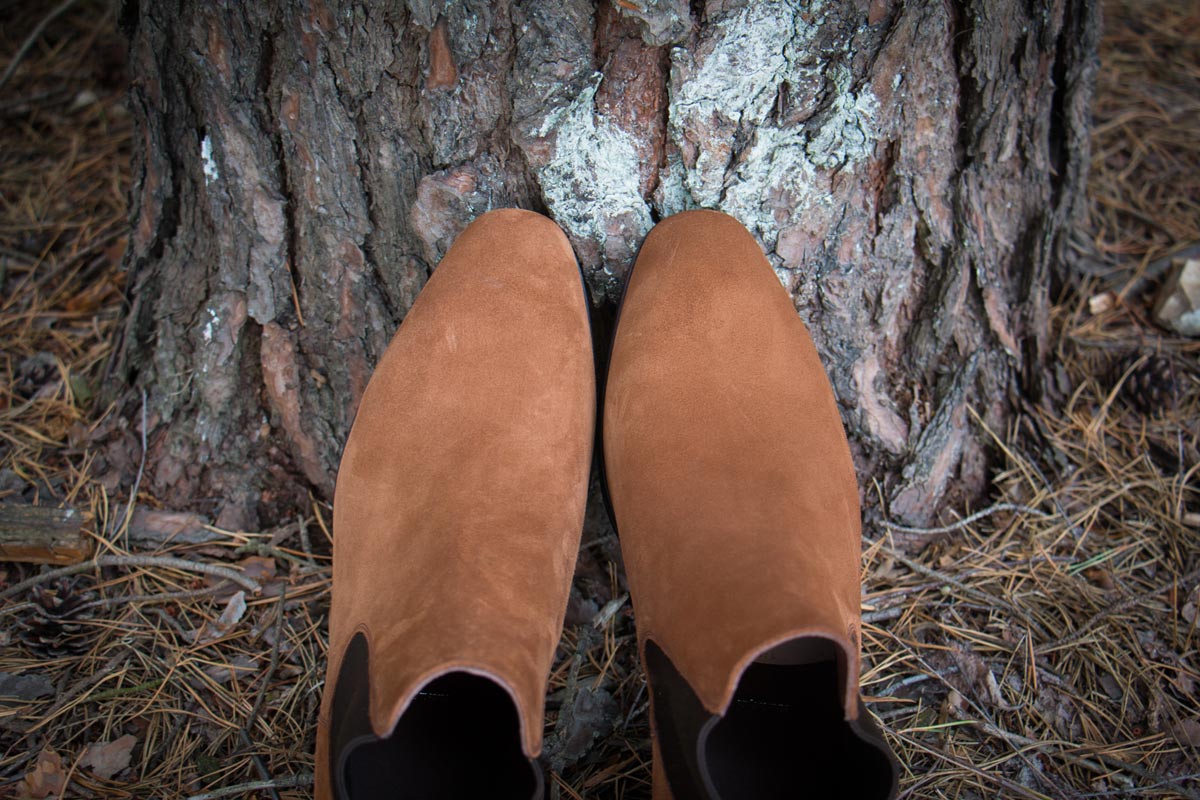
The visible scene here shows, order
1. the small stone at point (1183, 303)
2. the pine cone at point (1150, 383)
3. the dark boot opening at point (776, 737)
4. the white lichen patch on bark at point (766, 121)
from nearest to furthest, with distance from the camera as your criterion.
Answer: the dark boot opening at point (776, 737) → the white lichen patch on bark at point (766, 121) → the pine cone at point (1150, 383) → the small stone at point (1183, 303)

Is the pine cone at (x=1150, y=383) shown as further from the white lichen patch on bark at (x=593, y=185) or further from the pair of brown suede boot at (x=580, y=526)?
the white lichen patch on bark at (x=593, y=185)

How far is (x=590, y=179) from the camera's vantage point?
1511 mm

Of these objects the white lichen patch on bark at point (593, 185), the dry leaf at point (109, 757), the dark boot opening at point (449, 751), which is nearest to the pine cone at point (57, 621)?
the dry leaf at point (109, 757)

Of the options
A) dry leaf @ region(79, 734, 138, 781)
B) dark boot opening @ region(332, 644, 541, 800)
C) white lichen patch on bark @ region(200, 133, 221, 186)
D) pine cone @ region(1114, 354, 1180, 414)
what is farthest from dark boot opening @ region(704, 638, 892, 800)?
white lichen patch on bark @ region(200, 133, 221, 186)

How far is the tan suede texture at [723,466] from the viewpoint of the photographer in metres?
1.17

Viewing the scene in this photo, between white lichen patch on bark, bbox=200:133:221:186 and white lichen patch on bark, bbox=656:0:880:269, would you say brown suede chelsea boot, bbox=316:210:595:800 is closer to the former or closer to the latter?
white lichen patch on bark, bbox=656:0:880:269

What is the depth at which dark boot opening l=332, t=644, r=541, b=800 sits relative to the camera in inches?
49.3

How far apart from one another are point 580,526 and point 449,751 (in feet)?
1.33

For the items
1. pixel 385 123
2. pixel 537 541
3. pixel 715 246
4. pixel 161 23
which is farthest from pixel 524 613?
pixel 161 23

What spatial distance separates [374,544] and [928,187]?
47.7 inches

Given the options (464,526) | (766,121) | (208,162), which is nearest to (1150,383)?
(766,121)

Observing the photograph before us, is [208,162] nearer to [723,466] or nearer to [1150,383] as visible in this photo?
[723,466]

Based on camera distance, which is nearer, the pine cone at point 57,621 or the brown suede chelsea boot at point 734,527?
the brown suede chelsea boot at point 734,527

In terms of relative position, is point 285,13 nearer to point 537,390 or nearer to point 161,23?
point 161,23
